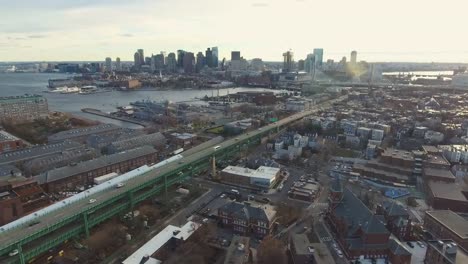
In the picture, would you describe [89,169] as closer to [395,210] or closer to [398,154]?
[395,210]

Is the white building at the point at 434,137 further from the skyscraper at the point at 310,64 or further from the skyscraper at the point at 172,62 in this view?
the skyscraper at the point at 172,62

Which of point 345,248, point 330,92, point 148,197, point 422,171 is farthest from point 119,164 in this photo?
point 330,92

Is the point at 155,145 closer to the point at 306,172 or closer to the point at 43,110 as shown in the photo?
the point at 306,172

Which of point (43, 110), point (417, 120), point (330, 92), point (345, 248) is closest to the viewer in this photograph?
point (345, 248)

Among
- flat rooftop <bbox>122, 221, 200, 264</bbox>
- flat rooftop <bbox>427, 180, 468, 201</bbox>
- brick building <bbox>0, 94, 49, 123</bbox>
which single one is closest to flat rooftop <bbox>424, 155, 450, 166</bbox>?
A: flat rooftop <bbox>427, 180, 468, 201</bbox>

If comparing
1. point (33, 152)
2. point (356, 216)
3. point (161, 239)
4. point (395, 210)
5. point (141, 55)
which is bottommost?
point (161, 239)

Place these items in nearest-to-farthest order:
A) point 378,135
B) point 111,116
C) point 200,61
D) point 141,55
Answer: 1. point 378,135
2. point 111,116
3. point 200,61
4. point 141,55

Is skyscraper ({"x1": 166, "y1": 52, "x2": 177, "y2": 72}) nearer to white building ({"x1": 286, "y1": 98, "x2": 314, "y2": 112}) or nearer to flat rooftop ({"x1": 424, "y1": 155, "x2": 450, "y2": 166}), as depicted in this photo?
white building ({"x1": 286, "y1": 98, "x2": 314, "y2": 112})

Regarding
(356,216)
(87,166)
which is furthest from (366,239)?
(87,166)
